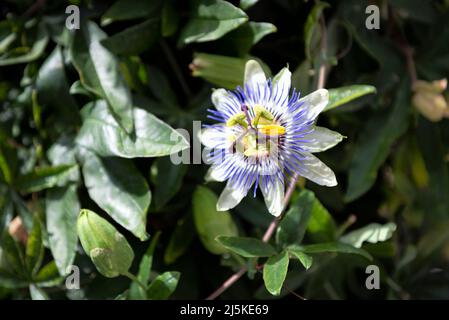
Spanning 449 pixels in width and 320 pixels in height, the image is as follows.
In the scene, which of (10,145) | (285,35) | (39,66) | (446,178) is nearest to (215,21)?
(285,35)

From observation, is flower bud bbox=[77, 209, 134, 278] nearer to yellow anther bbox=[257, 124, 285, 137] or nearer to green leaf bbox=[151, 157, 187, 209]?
green leaf bbox=[151, 157, 187, 209]

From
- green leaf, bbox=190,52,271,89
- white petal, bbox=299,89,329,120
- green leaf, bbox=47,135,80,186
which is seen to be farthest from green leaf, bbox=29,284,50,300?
white petal, bbox=299,89,329,120

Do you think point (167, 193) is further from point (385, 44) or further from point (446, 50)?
point (446, 50)

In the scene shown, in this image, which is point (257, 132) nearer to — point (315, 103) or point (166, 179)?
point (315, 103)

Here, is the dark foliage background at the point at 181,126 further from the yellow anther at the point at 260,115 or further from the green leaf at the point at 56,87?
the yellow anther at the point at 260,115

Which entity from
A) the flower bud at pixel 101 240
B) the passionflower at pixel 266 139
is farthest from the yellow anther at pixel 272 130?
the flower bud at pixel 101 240

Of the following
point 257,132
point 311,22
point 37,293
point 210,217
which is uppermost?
point 311,22

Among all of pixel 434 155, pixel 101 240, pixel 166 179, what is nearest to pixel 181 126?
pixel 166 179
